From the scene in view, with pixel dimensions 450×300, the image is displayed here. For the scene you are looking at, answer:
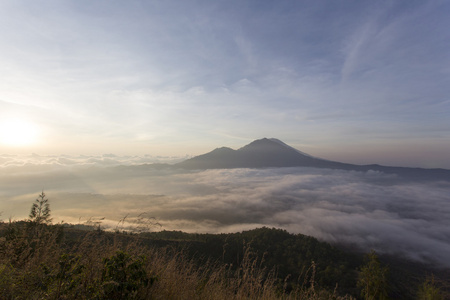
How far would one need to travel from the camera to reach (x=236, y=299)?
457 centimetres

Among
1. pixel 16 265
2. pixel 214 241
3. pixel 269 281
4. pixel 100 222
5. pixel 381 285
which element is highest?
pixel 100 222

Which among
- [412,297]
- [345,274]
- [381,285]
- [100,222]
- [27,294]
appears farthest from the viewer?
[345,274]

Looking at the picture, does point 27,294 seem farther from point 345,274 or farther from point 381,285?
point 345,274

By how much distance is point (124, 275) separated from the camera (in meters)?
3.05

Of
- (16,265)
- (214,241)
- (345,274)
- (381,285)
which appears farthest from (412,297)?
(16,265)

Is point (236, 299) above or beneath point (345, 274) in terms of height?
above

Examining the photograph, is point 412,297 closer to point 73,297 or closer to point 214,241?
point 214,241

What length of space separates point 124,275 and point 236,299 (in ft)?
8.78

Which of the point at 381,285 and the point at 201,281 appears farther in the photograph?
the point at 381,285

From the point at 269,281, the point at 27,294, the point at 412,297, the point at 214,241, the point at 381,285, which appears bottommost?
the point at 412,297

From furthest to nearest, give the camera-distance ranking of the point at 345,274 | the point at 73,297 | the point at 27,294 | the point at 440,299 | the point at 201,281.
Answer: the point at 345,274, the point at 440,299, the point at 201,281, the point at 27,294, the point at 73,297

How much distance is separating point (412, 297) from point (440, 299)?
180 feet

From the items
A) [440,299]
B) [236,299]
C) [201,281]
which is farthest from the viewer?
[440,299]

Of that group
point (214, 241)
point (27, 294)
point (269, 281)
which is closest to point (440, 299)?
point (269, 281)
